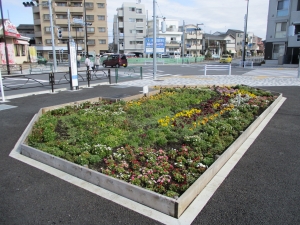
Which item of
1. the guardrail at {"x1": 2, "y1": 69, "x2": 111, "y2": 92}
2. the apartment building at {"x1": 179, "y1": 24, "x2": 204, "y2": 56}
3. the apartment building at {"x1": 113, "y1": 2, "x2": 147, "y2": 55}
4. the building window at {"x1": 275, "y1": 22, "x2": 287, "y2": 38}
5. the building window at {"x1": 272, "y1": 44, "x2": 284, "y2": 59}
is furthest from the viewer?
the apartment building at {"x1": 179, "y1": 24, "x2": 204, "y2": 56}

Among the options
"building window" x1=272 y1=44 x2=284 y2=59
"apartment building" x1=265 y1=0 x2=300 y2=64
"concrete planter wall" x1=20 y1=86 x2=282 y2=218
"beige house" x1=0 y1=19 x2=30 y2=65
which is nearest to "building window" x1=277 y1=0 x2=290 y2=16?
"apartment building" x1=265 y1=0 x2=300 y2=64

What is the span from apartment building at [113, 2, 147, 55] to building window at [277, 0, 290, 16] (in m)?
40.1

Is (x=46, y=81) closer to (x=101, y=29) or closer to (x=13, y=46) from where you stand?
(x=13, y=46)

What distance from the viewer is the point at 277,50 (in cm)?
3519

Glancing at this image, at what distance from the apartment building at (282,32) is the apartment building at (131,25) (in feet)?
129

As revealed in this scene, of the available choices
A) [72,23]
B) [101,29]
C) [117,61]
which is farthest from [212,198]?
[101,29]

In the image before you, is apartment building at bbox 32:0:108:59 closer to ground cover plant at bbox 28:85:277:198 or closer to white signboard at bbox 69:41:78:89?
white signboard at bbox 69:41:78:89

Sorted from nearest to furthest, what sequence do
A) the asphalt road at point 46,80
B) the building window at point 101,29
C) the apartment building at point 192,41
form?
the asphalt road at point 46,80 → the building window at point 101,29 → the apartment building at point 192,41

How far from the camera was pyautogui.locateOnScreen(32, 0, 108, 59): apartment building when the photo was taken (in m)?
57.4

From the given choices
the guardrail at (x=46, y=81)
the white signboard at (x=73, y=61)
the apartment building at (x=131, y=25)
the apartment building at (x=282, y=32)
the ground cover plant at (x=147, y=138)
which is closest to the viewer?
the ground cover plant at (x=147, y=138)

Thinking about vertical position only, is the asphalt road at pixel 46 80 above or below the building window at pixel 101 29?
below

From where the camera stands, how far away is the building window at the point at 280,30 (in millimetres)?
33812

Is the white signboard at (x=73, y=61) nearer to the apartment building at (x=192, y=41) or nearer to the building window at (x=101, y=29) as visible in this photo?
the building window at (x=101, y=29)

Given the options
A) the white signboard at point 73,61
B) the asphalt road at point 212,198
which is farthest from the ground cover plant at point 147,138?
the white signboard at point 73,61
